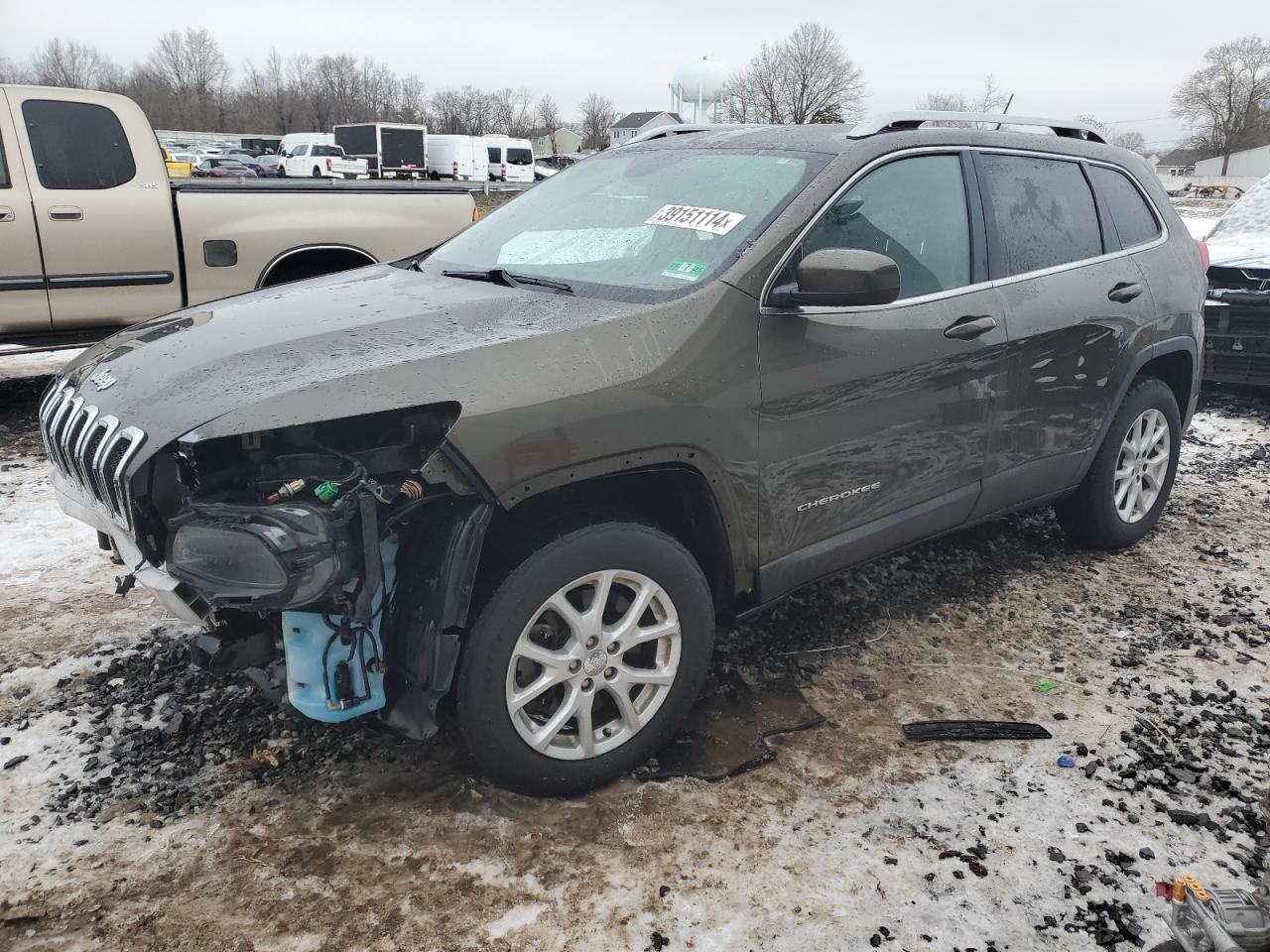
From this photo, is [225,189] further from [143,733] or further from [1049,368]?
[1049,368]

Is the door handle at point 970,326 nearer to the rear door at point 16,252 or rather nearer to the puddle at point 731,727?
the puddle at point 731,727

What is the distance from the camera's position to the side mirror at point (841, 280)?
2.74 m

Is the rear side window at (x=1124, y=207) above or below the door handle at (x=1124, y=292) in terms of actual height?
above

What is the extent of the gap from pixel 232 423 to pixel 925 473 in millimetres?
2276

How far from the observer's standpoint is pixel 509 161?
4644 centimetres

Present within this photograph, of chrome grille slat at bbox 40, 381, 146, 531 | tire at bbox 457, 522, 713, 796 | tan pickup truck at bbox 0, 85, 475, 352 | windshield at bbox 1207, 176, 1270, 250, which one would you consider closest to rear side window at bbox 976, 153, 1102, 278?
tire at bbox 457, 522, 713, 796

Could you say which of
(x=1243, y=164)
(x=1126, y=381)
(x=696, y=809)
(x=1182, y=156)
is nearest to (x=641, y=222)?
(x=696, y=809)

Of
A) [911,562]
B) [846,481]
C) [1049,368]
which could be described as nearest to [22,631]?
[846,481]

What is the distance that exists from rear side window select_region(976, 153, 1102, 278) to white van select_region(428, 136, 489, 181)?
43486 mm

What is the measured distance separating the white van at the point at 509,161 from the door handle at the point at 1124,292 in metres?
44.3

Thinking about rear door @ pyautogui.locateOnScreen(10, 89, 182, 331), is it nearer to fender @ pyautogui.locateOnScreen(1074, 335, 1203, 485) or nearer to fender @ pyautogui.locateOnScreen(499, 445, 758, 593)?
fender @ pyautogui.locateOnScreen(499, 445, 758, 593)

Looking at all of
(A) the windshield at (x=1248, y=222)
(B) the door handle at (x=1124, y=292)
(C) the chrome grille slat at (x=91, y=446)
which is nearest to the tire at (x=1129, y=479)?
(B) the door handle at (x=1124, y=292)

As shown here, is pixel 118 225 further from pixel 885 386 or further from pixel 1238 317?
pixel 1238 317

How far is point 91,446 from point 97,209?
4.40 meters
